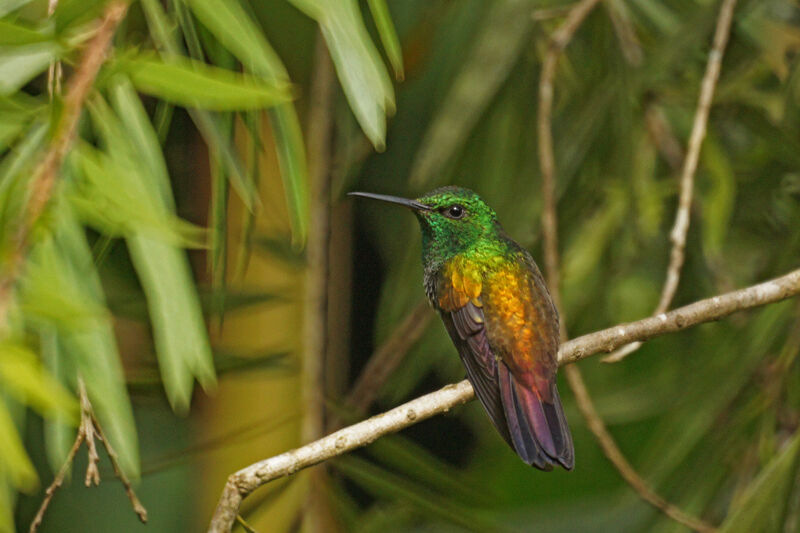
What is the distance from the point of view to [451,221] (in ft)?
6.40

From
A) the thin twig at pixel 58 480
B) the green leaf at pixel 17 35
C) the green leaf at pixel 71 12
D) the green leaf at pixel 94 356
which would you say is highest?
the green leaf at pixel 71 12

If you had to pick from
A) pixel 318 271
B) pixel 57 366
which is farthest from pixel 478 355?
pixel 57 366

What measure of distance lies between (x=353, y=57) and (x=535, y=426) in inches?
27.4

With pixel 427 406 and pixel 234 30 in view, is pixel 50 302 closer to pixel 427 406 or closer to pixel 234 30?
pixel 234 30

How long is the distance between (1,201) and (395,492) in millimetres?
1416

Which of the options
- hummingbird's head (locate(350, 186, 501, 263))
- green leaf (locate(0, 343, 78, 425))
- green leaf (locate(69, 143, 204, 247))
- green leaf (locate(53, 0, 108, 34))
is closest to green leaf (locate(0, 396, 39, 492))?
green leaf (locate(0, 343, 78, 425))

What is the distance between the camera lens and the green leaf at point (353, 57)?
1027 mm

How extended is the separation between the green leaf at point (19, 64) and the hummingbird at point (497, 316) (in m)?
0.77

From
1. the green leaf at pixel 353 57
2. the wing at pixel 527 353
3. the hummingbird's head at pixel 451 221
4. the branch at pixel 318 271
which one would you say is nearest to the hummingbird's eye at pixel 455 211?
the hummingbird's head at pixel 451 221

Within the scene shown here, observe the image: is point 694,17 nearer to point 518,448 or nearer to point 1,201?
point 518,448

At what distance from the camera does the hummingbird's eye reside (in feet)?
6.38

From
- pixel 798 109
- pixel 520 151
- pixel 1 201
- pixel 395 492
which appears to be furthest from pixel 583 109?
pixel 1 201

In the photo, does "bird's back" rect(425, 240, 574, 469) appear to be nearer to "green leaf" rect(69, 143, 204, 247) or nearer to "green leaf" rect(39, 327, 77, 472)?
"green leaf" rect(39, 327, 77, 472)

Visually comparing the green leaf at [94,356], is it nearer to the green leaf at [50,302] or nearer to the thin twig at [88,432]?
the thin twig at [88,432]
